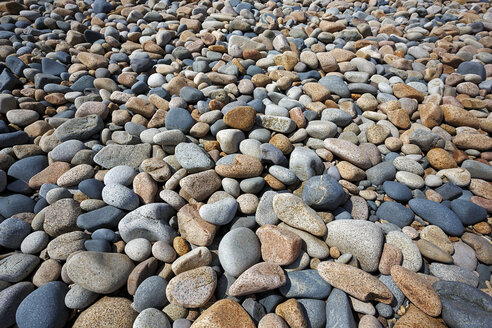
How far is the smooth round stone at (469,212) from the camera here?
1.77 meters

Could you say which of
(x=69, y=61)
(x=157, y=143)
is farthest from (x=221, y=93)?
(x=69, y=61)

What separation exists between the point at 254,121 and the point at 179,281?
52.9 inches

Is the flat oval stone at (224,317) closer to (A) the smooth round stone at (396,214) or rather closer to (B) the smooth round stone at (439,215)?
(A) the smooth round stone at (396,214)

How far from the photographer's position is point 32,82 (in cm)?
271

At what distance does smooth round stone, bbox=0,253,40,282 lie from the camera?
141cm

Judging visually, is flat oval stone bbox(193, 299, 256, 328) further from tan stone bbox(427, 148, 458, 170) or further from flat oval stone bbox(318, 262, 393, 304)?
tan stone bbox(427, 148, 458, 170)

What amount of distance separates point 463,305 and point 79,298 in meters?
1.92

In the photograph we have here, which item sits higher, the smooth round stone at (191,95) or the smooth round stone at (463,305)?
the smooth round stone at (191,95)

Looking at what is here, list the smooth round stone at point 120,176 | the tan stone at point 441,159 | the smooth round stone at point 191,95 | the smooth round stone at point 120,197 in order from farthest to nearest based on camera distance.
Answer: the smooth round stone at point 191,95 → the tan stone at point 441,159 → the smooth round stone at point 120,176 → the smooth round stone at point 120,197

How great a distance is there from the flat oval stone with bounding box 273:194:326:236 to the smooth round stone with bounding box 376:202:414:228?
0.51 metres

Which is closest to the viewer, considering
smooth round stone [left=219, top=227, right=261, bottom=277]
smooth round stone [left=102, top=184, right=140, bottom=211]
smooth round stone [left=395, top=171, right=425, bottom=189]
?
smooth round stone [left=219, top=227, right=261, bottom=277]

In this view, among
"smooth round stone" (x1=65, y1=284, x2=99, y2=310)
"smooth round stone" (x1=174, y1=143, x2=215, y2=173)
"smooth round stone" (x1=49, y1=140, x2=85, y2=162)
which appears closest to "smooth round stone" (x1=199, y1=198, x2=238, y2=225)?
"smooth round stone" (x1=174, y1=143, x2=215, y2=173)

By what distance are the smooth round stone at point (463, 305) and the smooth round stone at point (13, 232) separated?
237cm

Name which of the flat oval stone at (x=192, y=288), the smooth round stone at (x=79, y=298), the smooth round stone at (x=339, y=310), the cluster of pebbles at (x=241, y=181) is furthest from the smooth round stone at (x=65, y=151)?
the smooth round stone at (x=339, y=310)
